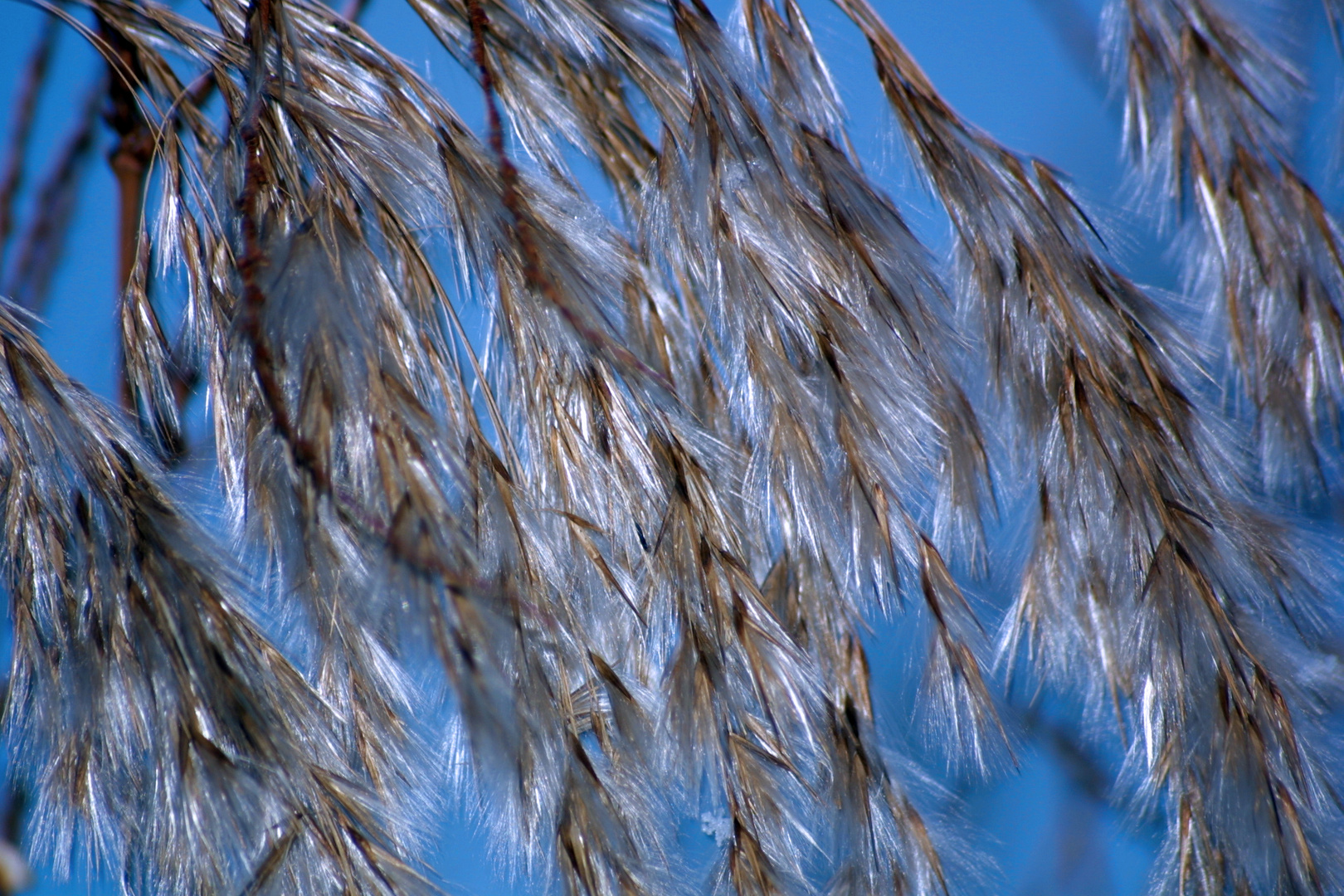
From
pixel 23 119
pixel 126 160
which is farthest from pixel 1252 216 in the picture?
pixel 23 119

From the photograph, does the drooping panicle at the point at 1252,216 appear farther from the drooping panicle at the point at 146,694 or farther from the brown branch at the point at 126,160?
the brown branch at the point at 126,160

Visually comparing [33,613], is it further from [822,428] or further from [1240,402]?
[1240,402]

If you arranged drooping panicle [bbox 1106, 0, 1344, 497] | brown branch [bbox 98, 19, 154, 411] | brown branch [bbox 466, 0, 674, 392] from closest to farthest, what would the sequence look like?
brown branch [bbox 466, 0, 674, 392]
drooping panicle [bbox 1106, 0, 1344, 497]
brown branch [bbox 98, 19, 154, 411]

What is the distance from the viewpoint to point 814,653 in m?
0.67

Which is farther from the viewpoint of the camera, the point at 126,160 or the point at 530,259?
the point at 126,160

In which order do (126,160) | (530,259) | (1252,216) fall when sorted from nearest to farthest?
(530,259), (1252,216), (126,160)

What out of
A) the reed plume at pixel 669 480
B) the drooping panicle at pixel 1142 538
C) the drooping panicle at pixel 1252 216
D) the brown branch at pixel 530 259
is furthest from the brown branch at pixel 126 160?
the drooping panicle at pixel 1252 216

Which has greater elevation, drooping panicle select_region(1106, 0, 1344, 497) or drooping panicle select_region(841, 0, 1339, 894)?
drooping panicle select_region(1106, 0, 1344, 497)

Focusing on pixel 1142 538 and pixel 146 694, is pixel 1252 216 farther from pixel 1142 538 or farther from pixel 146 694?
pixel 146 694

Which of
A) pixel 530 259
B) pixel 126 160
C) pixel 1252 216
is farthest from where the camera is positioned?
pixel 126 160

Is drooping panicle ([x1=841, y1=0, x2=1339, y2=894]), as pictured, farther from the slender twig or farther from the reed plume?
the slender twig

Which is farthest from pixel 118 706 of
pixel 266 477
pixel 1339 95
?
pixel 1339 95

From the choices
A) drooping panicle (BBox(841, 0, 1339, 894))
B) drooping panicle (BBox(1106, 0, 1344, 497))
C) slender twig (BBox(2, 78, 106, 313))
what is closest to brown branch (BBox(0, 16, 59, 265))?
slender twig (BBox(2, 78, 106, 313))

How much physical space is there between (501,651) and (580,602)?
163 millimetres
